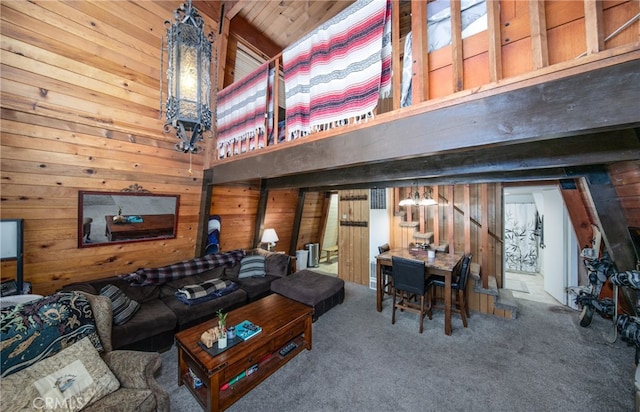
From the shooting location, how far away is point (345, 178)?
2906mm

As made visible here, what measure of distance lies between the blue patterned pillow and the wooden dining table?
3017 mm

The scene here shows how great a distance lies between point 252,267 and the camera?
378cm

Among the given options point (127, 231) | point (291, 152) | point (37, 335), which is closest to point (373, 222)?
point (291, 152)

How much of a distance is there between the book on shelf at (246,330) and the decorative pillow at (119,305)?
1126 mm

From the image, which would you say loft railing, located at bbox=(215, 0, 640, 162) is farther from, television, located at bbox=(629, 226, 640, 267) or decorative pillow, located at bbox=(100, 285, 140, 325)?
decorative pillow, located at bbox=(100, 285, 140, 325)

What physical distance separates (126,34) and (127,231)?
2.15 meters

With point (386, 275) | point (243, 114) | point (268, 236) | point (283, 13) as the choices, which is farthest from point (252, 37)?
point (386, 275)

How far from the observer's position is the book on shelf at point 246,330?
198 cm

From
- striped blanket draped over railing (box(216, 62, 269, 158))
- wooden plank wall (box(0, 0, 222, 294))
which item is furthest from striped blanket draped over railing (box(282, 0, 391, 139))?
wooden plank wall (box(0, 0, 222, 294))

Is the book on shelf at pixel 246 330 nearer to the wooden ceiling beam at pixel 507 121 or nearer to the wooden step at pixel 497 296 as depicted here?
the wooden ceiling beam at pixel 507 121

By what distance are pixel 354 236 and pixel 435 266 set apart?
196 centimetres

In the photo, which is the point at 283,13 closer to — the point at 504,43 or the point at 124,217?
the point at 504,43

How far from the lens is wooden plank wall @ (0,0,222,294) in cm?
189

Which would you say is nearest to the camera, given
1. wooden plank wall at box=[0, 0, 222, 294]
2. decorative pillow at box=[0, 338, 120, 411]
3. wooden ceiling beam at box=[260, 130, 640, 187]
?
decorative pillow at box=[0, 338, 120, 411]
